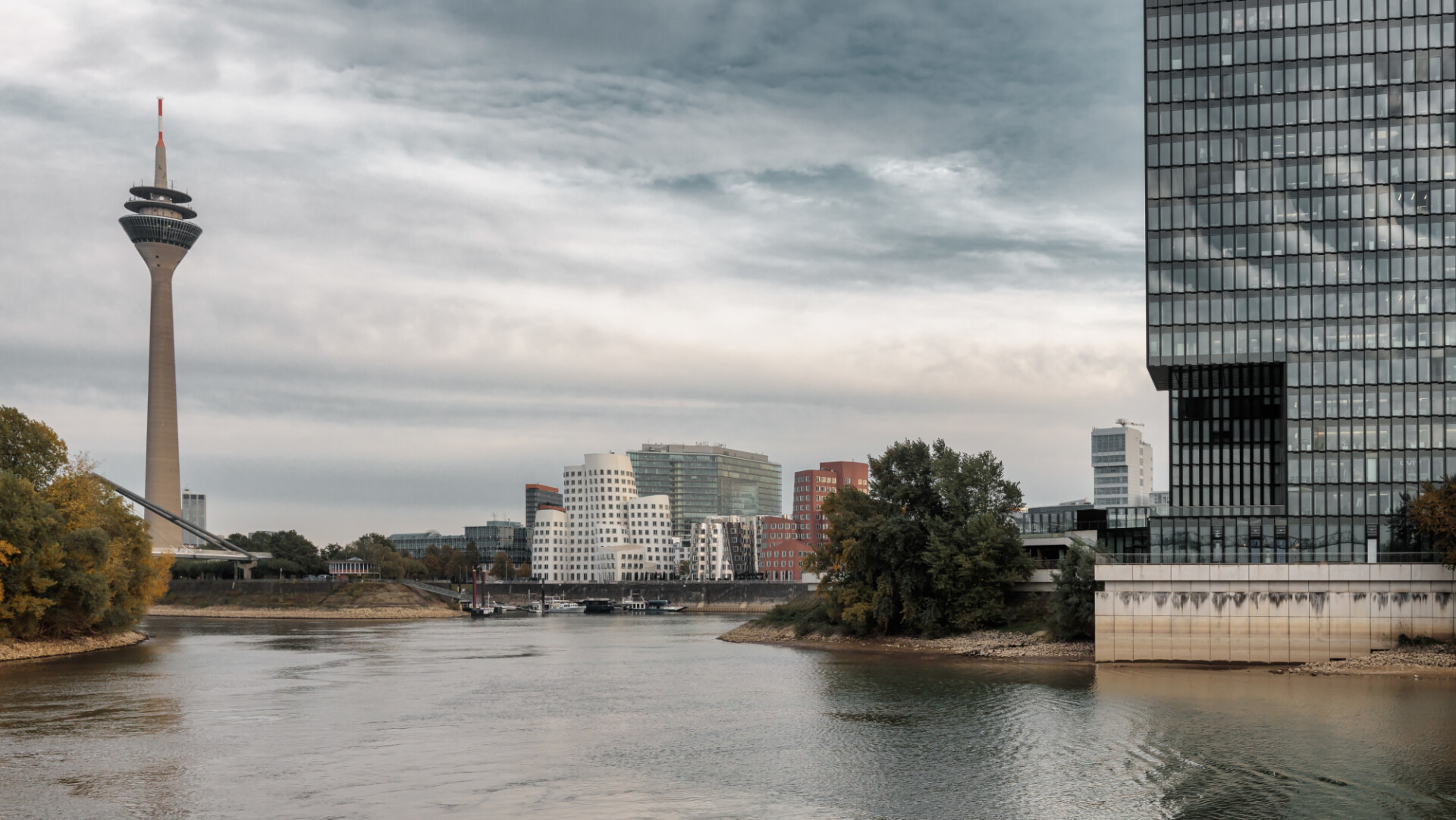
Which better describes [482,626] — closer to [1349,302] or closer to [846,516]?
[846,516]

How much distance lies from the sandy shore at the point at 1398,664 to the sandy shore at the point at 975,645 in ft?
52.2

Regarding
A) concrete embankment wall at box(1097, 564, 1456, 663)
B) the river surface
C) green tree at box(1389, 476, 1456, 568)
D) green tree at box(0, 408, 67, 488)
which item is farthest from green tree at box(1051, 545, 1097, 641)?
green tree at box(0, 408, 67, 488)

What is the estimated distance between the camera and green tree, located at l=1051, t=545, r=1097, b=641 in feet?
308

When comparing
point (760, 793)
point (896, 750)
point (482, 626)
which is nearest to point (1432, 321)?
point (896, 750)

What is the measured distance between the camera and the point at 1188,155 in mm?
116062

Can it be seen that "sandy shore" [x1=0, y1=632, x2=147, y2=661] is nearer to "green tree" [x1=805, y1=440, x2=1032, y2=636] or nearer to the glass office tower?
"green tree" [x1=805, y1=440, x2=1032, y2=636]

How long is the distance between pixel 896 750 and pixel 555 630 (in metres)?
117

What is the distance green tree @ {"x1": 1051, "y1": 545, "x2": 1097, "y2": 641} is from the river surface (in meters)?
7.90

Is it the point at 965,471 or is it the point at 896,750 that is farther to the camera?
the point at 965,471

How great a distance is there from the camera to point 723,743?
5525cm

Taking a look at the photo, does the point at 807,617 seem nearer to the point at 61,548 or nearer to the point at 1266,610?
the point at 1266,610

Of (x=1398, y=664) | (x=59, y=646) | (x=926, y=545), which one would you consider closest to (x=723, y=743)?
(x=1398, y=664)

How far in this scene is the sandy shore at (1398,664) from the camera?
78.9m

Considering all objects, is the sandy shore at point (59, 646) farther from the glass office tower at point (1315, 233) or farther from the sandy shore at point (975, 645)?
the glass office tower at point (1315, 233)
